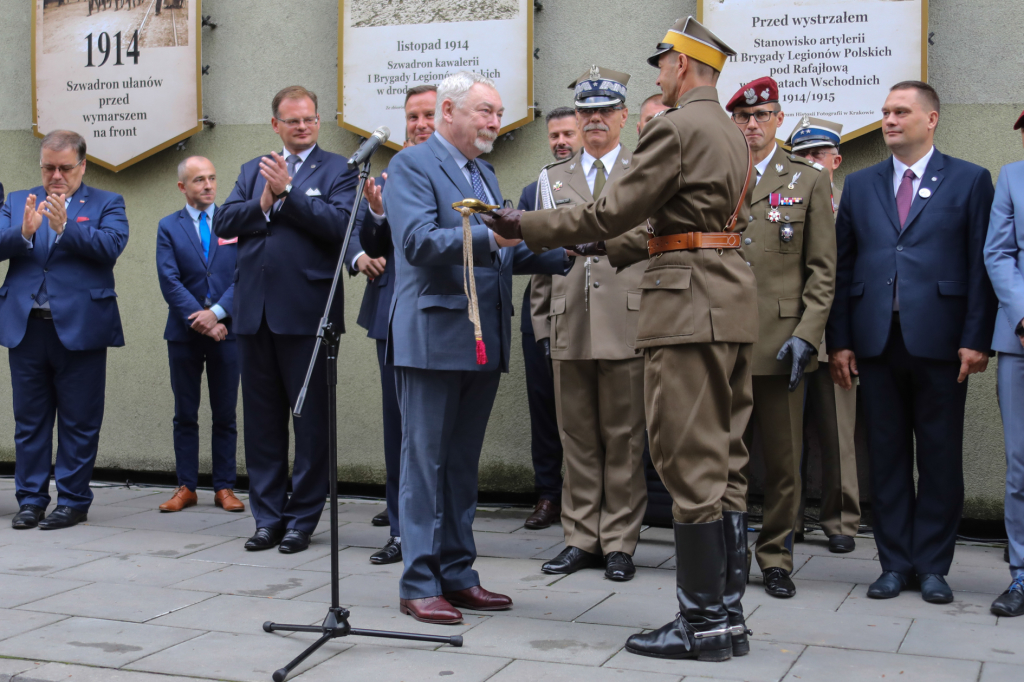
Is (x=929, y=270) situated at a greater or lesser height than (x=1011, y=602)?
greater

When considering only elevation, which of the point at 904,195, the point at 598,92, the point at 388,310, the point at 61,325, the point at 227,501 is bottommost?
the point at 227,501

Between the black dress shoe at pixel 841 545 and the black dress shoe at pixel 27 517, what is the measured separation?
13.7 feet

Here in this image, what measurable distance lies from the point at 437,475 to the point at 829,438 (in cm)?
240

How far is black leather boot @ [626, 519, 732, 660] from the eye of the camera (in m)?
3.27

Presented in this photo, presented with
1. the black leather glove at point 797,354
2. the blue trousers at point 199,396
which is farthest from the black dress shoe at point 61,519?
the black leather glove at point 797,354

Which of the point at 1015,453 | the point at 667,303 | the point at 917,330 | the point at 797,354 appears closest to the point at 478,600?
the point at 667,303

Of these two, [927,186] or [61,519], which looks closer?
[927,186]

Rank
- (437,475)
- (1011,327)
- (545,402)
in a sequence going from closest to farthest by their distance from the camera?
(437,475) < (1011,327) < (545,402)

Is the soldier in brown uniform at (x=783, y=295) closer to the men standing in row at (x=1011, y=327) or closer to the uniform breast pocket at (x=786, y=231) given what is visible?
the uniform breast pocket at (x=786, y=231)

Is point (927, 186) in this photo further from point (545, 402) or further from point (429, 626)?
point (429, 626)

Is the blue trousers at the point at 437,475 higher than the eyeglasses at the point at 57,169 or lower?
lower

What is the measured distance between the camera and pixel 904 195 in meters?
4.31

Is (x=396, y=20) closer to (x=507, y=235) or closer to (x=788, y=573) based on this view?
(x=507, y=235)

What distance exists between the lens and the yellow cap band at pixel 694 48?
134 inches
